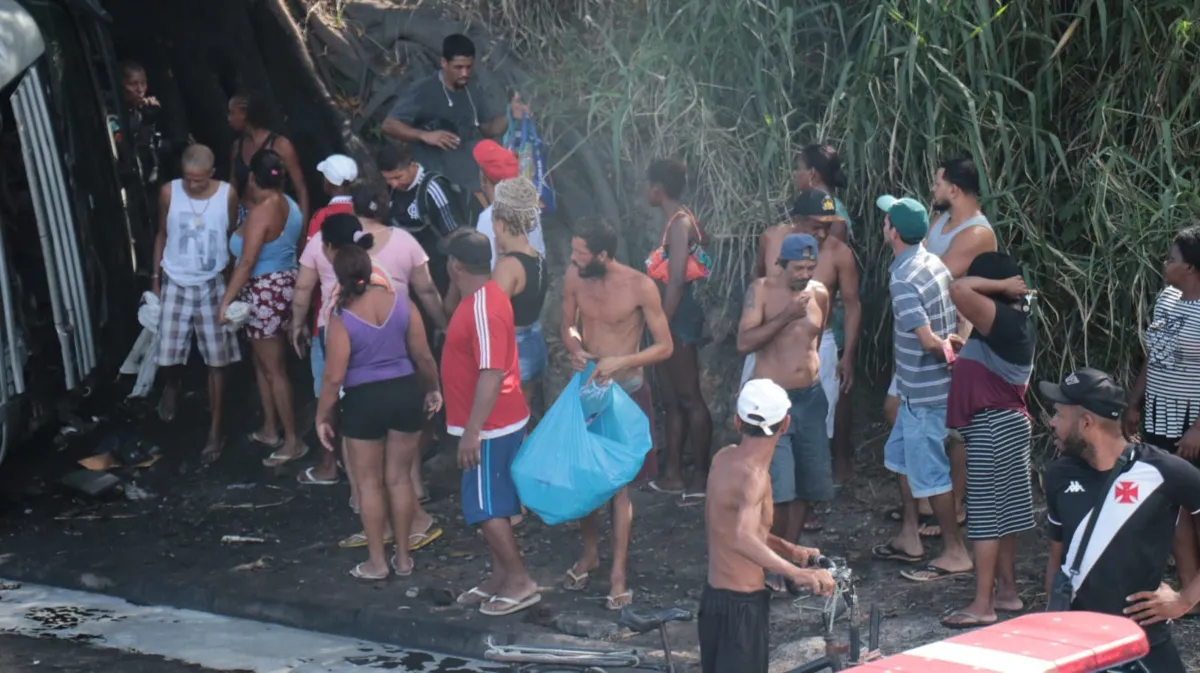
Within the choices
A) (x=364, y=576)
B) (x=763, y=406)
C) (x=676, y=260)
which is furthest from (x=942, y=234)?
(x=364, y=576)

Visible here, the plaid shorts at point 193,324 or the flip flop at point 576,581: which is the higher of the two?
the plaid shorts at point 193,324

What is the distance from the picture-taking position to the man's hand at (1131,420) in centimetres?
712

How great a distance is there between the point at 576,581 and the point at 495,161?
2394mm

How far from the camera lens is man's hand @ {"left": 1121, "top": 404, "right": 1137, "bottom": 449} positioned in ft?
23.4

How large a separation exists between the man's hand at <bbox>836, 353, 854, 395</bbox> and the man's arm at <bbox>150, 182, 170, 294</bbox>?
4.27 m

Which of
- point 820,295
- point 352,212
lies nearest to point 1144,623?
point 820,295

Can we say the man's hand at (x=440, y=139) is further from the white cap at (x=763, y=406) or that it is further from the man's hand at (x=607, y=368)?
the white cap at (x=763, y=406)

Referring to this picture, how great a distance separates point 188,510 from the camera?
8.90m

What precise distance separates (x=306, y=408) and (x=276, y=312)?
3.78 ft

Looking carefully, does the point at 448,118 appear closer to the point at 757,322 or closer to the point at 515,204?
the point at 515,204

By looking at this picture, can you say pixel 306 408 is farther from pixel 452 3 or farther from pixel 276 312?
pixel 452 3

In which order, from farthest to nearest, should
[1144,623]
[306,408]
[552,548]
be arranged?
1. [306,408]
2. [552,548]
3. [1144,623]

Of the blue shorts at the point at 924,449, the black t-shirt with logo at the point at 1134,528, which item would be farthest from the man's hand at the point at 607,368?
the black t-shirt with logo at the point at 1134,528

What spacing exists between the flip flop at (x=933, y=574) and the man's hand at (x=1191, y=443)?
121 centimetres
